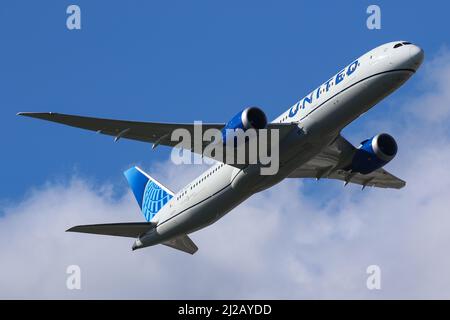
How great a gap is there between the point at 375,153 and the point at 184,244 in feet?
36.6

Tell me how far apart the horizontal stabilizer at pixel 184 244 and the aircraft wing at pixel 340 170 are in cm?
647

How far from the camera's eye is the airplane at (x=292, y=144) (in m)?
35.3

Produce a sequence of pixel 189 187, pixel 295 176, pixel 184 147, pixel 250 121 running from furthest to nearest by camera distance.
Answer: pixel 295 176 < pixel 189 187 < pixel 184 147 < pixel 250 121

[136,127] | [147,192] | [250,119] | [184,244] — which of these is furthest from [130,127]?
[147,192]

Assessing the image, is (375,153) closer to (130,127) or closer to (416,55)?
(416,55)

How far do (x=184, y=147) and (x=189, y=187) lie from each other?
11.2 feet

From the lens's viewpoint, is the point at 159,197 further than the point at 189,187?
Yes

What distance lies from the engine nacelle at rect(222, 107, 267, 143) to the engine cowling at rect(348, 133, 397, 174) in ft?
25.2

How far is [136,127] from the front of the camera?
37.7m

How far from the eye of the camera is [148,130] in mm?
38000

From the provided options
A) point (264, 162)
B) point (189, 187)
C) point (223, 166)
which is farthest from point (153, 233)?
point (264, 162)

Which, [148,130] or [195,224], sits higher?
[148,130]

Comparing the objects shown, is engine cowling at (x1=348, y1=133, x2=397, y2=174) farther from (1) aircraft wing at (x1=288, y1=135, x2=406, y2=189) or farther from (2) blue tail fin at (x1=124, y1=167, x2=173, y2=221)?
(2) blue tail fin at (x1=124, y1=167, x2=173, y2=221)

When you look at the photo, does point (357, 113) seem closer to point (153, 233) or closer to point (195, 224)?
point (195, 224)
